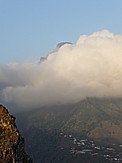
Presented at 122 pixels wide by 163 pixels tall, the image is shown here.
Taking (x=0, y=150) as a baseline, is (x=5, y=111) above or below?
above

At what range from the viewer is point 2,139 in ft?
226

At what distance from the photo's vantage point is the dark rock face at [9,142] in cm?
6844

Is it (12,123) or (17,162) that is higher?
(12,123)

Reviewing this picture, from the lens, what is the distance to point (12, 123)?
71.2m

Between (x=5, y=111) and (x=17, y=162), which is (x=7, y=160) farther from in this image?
(x=5, y=111)

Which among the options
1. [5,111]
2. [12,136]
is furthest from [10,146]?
[5,111]

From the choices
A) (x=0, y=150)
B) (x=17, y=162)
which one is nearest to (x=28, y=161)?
(x=17, y=162)

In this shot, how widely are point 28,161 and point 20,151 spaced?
11.5 feet

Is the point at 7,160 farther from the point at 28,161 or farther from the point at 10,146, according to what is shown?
the point at 28,161

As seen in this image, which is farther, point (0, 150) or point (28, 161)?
point (28, 161)

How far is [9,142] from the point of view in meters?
69.6

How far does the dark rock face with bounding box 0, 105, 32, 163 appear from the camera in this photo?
68438mm

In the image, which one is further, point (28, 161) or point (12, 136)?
point (28, 161)

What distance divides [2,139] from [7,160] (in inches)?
140
